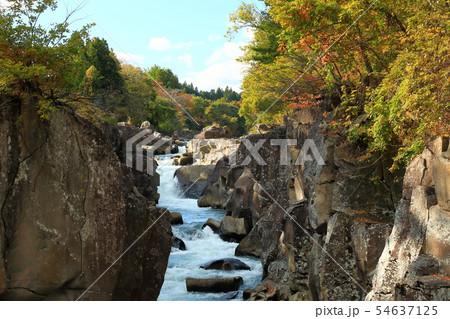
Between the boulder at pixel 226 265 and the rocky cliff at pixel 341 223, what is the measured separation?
134cm

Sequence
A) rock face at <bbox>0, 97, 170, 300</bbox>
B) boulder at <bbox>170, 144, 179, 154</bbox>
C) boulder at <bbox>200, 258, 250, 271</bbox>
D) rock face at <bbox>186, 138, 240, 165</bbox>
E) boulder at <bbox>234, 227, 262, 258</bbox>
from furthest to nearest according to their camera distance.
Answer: boulder at <bbox>170, 144, 179, 154</bbox> → rock face at <bbox>186, 138, 240, 165</bbox> → boulder at <bbox>234, 227, 262, 258</bbox> → boulder at <bbox>200, 258, 250, 271</bbox> → rock face at <bbox>0, 97, 170, 300</bbox>

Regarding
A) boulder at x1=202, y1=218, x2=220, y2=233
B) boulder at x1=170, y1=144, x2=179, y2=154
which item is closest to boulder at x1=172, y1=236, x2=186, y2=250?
boulder at x1=202, y1=218, x2=220, y2=233

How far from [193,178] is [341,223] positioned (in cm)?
2139

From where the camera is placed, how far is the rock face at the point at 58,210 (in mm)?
8305

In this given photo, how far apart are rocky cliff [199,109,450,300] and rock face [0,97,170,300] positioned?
17.6 feet

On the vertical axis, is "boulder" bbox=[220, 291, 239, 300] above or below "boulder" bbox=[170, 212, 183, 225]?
below

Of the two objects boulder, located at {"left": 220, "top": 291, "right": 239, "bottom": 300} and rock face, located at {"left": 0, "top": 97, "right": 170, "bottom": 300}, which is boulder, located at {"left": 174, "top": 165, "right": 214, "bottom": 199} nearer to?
boulder, located at {"left": 220, "top": 291, "right": 239, "bottom": 300}

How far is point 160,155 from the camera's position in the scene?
40.1 metres

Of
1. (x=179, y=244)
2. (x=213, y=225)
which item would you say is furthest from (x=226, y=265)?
(x=213, y=225)

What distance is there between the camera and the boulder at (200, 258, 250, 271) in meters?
16.1

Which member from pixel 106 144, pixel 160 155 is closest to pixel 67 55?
pixel 106 144

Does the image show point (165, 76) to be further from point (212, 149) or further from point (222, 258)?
point (222, 258)

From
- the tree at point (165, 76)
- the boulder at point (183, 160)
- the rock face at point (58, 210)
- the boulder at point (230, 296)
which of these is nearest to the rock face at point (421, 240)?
the rock face at point (58, 210)

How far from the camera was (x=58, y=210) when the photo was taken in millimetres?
8812
